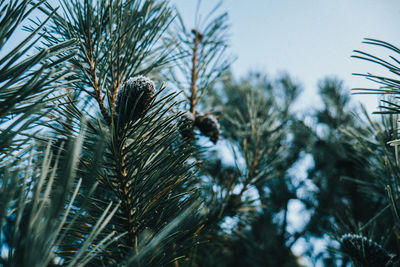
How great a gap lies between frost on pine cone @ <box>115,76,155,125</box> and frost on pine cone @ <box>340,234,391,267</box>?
46 cm

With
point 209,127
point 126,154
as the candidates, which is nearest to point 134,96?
point 126,154

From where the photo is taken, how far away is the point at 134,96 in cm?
41

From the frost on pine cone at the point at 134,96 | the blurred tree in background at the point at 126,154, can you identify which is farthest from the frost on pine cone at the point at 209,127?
the frost on pine cone at the point at 134,96

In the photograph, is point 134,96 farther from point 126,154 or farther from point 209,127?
point 209,127

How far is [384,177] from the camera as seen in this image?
2.14 ft

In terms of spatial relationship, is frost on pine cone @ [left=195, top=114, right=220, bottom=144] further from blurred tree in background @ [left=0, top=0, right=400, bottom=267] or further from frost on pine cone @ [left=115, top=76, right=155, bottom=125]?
frost on pine cone @ [left=115, top=76, right=155, bottom=125]

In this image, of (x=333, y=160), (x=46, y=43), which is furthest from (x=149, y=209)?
(x=333, y=160)

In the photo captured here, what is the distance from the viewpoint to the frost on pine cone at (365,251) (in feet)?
1.67

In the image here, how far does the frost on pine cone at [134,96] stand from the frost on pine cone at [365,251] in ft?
1.50

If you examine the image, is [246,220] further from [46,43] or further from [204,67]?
[46,43]

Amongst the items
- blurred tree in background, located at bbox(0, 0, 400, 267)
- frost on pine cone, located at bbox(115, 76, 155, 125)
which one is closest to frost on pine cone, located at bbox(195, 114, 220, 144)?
blurred tree in background, located at bbox(0, 0, 400, 267)

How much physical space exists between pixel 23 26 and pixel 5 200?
0.48 metres

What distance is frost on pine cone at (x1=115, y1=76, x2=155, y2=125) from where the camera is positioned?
0.40 m

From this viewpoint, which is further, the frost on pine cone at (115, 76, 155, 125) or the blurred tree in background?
the frost on pine cone at (115, 76, 155, 125)
